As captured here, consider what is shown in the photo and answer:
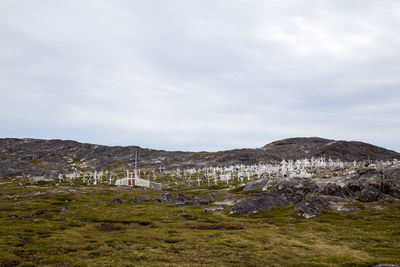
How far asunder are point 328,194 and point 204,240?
5773 centimetres

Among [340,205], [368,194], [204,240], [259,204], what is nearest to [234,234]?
[204,240]

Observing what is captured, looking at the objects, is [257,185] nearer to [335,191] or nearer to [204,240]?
[335,191]

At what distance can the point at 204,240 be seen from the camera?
4309cm

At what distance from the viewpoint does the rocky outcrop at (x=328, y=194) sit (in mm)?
71844

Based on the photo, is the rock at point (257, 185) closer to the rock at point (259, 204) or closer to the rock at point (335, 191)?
the rock at point (335, 191)

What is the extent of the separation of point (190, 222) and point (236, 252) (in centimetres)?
2507

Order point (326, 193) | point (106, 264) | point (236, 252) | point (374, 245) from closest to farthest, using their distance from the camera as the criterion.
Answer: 1. point (106, 264)
2. point (236, 252)
3. point (374, 245)
4. point (326, 193)

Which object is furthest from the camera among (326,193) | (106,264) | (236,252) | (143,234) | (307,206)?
(326,193)

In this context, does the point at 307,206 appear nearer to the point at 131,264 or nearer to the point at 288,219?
the point at 288,219

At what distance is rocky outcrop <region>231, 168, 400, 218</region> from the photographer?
7184cm

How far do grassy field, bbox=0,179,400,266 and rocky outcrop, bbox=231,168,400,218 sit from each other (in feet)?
14.4

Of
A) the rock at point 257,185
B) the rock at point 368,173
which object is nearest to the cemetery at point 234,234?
the rock at point 368,173

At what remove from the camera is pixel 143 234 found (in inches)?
1880

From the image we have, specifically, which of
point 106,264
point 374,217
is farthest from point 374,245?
point 106,264
